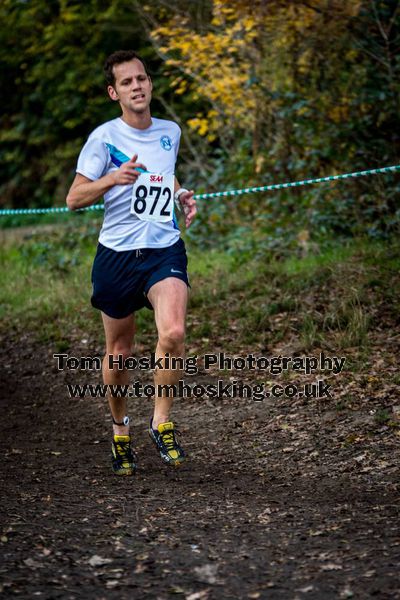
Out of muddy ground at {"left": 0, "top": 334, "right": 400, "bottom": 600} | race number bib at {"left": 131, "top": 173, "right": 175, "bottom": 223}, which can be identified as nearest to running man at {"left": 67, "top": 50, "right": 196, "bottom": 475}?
race number bib at {"left": 131, "top": 173, "right": 175, "bottom": 223}

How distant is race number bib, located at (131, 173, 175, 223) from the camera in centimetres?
490

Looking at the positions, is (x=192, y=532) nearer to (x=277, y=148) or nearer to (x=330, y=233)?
(x=330, y=233)

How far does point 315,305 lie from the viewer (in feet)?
25.2

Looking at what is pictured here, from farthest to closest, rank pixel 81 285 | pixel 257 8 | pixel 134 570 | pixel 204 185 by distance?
pixel 204 185, pixel 81 285, pixel 257 8, pixel 134 570

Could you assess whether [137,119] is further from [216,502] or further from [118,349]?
[216,502]

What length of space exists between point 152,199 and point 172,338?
0.74 meters

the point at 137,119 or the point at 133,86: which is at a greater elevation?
the point at 133,86

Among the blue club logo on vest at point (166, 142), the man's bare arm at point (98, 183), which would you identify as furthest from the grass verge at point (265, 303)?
the man's bare arm at point (98, 183)

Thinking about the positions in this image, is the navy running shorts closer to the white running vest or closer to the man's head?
the white running vest

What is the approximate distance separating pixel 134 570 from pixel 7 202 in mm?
15329

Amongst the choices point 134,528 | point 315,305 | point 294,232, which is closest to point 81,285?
point 294,232

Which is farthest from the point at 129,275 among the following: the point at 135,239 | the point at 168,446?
the point at 168,446

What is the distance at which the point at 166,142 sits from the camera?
16.6 feet

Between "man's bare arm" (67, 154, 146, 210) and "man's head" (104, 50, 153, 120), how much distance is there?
0.37 m
